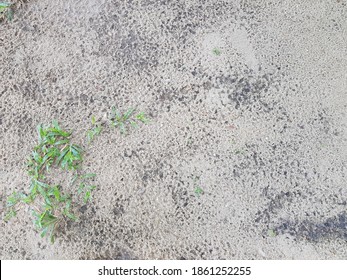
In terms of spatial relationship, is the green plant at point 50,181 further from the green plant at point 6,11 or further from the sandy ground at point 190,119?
the green plant at point 6,11

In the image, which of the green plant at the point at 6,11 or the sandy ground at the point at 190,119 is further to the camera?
the green plant at the point at 6,11

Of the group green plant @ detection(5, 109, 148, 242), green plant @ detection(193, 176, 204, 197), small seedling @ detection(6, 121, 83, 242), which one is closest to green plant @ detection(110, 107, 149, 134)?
green plant @ detection(5, 109, 148, 242)

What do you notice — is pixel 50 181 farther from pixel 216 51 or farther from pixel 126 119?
pixel 216 51

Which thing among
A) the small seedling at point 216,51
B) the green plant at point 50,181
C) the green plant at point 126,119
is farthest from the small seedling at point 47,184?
the small seedling at point 216,51

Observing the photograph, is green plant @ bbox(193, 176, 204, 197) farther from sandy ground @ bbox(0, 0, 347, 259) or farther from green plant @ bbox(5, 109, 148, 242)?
green plant @ bbox(5, 109, 148, 242)

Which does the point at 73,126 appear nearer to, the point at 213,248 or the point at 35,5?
the point at 35,5

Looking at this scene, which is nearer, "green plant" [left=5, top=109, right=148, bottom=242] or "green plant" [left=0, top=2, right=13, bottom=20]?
"green plant" [left=5, top=109, right=148, bottom=242]
